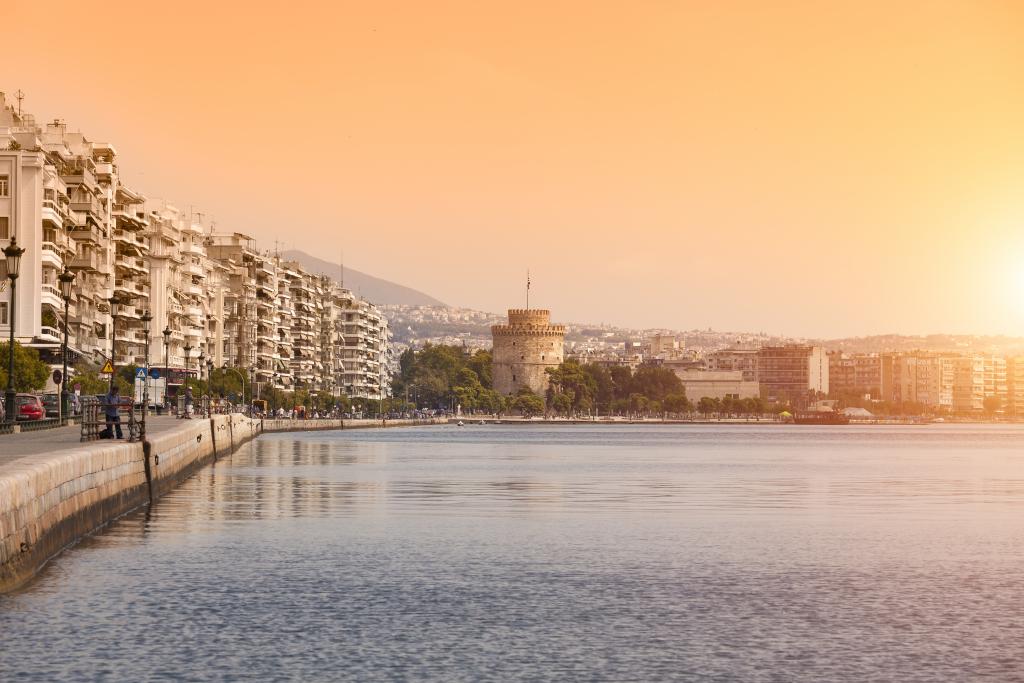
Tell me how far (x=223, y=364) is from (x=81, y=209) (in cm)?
5986

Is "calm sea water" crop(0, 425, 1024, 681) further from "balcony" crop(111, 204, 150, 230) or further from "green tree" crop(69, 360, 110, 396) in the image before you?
"balcony" crop(111, 204, 150, 230)

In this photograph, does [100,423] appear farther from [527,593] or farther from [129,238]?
[129,238]

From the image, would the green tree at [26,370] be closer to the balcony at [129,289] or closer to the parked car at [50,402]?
the parked car at [50,402]

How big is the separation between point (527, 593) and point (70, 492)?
7.90 meters

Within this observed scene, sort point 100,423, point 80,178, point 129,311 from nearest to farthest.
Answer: point 100,423, point 80,178, point 129,311

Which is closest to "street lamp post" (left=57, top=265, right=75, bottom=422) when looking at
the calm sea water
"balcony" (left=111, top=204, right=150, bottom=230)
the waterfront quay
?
the waterfront quay

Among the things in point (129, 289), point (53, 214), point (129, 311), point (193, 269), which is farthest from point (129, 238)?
point (53, 214)

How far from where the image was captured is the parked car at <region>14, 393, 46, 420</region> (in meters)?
54.6

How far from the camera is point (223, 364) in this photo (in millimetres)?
156875

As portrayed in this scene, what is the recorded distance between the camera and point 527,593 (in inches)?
984

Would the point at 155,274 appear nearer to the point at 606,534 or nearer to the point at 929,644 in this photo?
the point at 606,534

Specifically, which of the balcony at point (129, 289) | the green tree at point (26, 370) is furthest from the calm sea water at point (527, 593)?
the balcony at point (129, 289)

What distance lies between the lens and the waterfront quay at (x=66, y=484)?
22.1 m

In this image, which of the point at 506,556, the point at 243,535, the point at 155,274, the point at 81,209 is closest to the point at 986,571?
the point at 506,556
